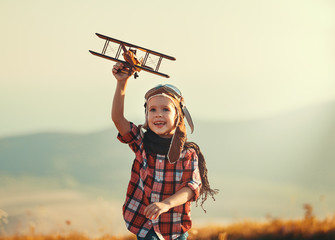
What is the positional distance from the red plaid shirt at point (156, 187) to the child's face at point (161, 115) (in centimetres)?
14

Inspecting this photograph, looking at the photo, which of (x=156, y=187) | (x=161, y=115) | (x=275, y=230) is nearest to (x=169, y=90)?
(x=161, y=115)

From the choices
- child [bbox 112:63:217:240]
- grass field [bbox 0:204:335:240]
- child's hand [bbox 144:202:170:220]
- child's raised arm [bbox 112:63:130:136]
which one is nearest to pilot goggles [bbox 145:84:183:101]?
child [bbox 112:63:217:240]

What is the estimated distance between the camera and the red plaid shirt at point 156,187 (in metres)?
3.10

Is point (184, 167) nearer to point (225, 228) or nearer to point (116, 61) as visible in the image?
point (116, 61)

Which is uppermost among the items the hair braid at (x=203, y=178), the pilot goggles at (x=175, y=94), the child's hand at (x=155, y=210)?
the pilot goggles at (x=175, y=94)

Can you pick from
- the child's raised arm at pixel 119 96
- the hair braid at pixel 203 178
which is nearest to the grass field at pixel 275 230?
the hair braid at pixel 203 178

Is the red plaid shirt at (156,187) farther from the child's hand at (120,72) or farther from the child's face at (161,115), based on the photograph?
the child's hand at (120,72)

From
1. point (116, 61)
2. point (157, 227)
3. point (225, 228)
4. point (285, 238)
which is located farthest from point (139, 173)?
point (285, 238)

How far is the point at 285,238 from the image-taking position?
4.20 metres

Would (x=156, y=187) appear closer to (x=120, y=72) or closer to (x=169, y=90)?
(x=169, y=90)

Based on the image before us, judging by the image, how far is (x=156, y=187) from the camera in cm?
310

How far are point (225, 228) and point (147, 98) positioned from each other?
68.5 inches

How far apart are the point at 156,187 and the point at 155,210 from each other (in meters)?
0.27

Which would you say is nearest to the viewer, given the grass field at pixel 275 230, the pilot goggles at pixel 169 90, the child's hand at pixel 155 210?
the child's hand at pixel 155 210
